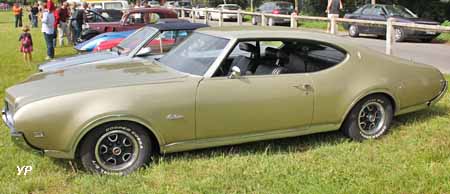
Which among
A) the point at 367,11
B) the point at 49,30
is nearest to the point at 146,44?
the point at 49,30

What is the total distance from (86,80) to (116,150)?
0.76 m

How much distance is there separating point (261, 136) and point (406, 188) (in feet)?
4.81

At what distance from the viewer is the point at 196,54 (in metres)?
5.14

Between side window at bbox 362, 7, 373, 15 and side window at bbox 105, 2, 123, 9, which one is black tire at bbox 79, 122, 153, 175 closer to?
side window at bbox 362, 7, 373, 15

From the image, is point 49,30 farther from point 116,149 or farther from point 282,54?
point 116,149

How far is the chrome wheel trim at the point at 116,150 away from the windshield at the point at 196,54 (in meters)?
0.92

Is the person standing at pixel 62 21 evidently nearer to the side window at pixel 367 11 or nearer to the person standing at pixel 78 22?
the person standing at pixel 78 22

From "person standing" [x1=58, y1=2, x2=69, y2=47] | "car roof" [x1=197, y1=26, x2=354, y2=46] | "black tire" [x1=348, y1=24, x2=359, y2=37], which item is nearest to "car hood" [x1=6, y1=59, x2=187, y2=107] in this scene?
"car roof" [x1=197, y1=26, x2=354, y2=46]

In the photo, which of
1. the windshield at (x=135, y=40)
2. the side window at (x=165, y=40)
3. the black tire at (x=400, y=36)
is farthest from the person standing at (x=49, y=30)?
the black tire at (x=400, y=36)

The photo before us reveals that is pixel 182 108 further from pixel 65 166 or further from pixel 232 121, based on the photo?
pixel 65 166

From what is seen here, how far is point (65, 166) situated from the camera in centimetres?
466

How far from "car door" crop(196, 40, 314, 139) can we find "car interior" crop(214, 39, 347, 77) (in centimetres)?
26

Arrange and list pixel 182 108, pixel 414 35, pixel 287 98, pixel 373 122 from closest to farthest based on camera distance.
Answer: pixel 182 108, pixel 287 98, pixel 373 122, pixel 414 35

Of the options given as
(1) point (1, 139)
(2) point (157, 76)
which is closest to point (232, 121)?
(2) point (157, 76)
